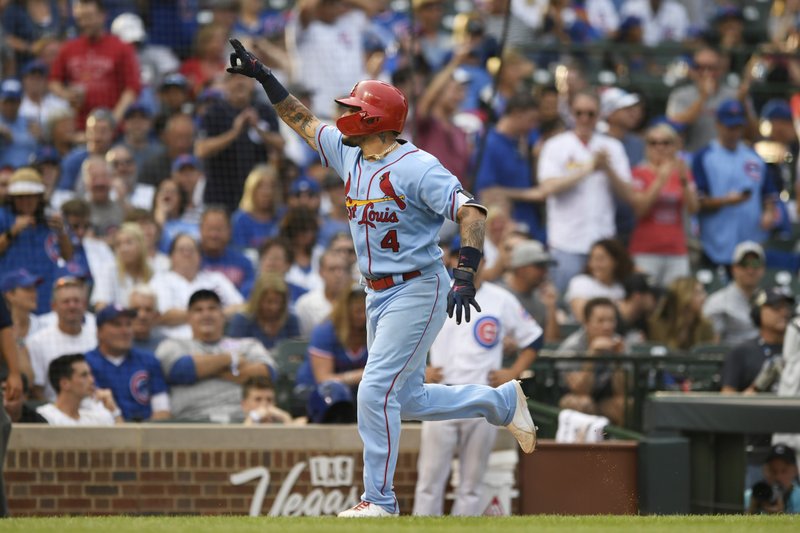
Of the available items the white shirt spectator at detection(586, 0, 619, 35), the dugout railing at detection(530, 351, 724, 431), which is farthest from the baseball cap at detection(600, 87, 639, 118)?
the dugout railing at detection(530, 351, 724, 431)

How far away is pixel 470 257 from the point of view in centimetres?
606

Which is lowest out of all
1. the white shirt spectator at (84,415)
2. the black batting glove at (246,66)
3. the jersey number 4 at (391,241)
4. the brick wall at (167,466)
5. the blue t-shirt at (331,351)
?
the brick wall at (167,466)

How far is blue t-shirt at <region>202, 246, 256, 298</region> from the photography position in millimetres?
11055

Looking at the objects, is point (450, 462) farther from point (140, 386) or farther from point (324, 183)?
point (324, 183)

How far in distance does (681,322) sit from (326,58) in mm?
4396

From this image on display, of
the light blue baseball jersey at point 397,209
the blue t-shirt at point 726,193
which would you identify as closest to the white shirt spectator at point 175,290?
the light blue baseball jersey at point 397,209

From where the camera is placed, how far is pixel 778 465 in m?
8.71

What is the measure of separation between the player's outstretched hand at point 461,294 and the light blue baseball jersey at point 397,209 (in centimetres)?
32

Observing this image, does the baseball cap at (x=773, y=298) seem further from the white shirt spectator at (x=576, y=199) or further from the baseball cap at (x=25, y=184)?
the baseball cap at (x=25, y=184)

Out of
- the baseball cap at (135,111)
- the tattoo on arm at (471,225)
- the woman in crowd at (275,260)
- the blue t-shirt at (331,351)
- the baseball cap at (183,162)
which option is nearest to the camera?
the tattoo on arm at (471,225)

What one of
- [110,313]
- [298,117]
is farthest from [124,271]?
[298,117]

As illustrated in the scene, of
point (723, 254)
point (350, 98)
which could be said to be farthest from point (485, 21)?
point (350, 98)

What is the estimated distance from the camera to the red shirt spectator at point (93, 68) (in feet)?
41.4

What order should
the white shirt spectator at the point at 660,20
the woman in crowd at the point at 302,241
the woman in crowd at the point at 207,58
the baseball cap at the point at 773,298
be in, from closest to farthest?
the baseball cap at the point at 773,298
the woman in crowd at the point at 302,241
the woman in crowd at the point at 207,58
the white shirt spectator at the point at 660,20
